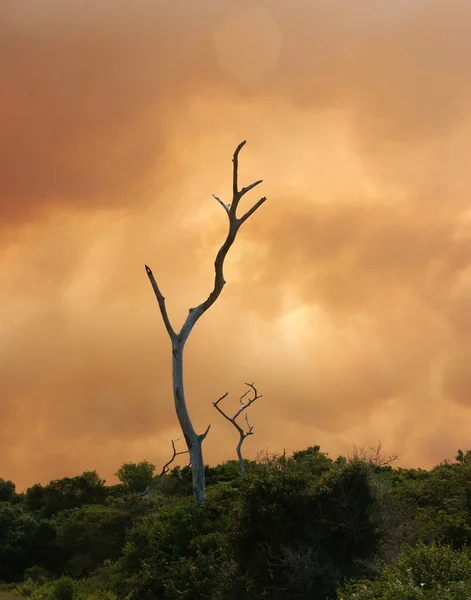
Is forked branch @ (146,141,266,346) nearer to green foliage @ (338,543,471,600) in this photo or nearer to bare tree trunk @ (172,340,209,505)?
bare tree trunk @ (172,340,209,505)

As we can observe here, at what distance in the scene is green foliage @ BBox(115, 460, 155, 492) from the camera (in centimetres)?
5628

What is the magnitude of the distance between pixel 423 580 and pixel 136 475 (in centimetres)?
4446

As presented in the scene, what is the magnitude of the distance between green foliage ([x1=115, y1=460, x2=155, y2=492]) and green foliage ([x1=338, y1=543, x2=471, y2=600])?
140 ft


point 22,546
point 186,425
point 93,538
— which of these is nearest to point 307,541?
point 186,425

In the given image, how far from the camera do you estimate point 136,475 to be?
56.7 metres

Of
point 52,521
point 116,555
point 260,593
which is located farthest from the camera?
point 52,521

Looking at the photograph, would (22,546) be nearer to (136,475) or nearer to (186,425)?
(136,475)

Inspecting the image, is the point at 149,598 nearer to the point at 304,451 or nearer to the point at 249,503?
the point at 249,503

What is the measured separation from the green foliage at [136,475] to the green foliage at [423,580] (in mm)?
42554

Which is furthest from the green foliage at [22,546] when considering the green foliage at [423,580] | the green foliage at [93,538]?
the green foliage at [423,580]

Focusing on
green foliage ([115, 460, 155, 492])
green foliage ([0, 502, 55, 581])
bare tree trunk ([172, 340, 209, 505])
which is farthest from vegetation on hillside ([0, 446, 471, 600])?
green foliage ([115, 460, 155, 492])

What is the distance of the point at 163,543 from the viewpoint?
24109mm

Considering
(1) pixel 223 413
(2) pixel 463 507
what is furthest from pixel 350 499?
(1) pixel 223 413

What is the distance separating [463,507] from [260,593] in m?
8.81
